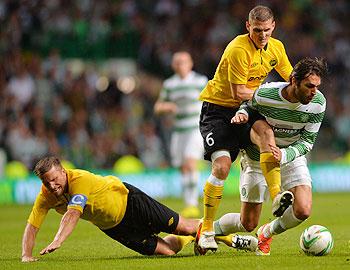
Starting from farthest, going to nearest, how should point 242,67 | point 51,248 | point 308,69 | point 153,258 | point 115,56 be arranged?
point 115,56 < point 242,67 < point 153,258 < point 308,69 < point 51,248

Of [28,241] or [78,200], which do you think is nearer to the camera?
[78,200]

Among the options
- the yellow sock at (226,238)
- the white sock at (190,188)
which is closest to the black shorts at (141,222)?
the yellow sock at (226,238)

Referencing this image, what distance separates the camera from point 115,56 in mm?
22625

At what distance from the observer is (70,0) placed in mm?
22797

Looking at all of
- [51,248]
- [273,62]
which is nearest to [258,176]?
[273,62]

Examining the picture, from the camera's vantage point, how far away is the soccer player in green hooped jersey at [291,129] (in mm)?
8492

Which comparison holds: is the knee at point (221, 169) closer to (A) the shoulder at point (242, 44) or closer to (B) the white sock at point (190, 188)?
(A) the shoulder at point (242, 44)

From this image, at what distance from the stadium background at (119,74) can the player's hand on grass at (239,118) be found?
10.7 metres

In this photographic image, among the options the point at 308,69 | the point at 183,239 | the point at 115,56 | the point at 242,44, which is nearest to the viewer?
the point at 308,69

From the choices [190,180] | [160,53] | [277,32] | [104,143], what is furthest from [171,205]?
[277,32]

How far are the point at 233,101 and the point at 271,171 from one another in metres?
1.09

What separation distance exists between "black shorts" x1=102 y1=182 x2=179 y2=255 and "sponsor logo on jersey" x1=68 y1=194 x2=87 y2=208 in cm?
68

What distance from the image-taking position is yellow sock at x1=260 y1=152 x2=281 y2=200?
8.62 metres

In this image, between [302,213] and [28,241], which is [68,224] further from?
[302,213]
